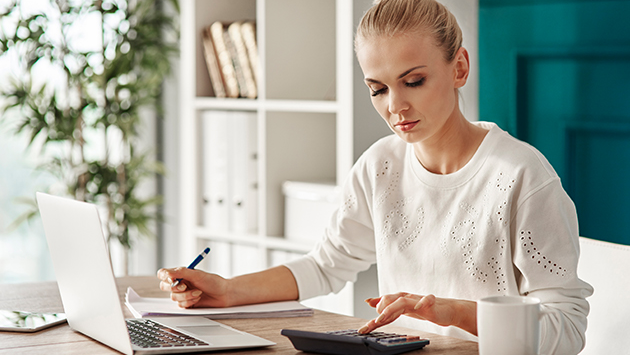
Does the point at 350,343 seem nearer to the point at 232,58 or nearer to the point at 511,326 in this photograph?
the point at 511,326

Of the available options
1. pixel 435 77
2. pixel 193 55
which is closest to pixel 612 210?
pixel 435 77

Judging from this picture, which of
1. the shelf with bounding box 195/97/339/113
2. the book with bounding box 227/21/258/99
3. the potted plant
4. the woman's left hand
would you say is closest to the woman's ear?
the woman's left hand

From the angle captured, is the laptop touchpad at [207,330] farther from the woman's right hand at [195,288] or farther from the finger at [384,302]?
the finger at [384,302]

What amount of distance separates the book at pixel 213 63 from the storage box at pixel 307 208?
0.52 metres

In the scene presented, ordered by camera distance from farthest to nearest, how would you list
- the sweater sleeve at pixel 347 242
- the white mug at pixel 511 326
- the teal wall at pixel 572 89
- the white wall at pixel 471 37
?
the white wall at pixel 471 37 < the teal wall at pixel 572 89 < the sweater sleeve at pixel 347 242 < the white mug at pixel 511 326

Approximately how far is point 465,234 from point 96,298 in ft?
2.19

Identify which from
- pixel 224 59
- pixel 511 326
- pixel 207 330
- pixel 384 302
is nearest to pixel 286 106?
pixel 224 59

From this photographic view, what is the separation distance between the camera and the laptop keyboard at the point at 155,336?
40.5 inches

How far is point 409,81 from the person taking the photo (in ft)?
4.17

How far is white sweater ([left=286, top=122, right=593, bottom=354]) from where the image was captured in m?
1.16

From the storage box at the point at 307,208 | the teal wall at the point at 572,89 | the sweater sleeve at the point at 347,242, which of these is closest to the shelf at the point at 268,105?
the storage box at the point at 307,208

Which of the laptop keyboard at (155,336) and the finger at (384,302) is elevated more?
the finger at (384,302)

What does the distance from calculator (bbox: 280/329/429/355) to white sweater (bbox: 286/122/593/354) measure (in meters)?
0.21

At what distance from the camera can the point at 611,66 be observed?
169 cm
